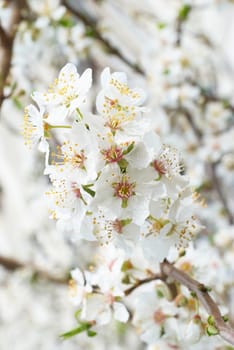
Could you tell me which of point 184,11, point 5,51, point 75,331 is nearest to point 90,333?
point 75,331

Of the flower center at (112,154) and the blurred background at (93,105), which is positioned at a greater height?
the flower center at (112,154)

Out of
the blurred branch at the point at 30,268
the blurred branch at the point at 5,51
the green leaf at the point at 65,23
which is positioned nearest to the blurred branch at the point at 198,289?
the blurred branch at the point at 5,51

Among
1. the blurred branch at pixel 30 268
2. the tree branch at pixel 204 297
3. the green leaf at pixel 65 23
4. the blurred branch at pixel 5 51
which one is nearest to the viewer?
the tree branch at pixel 204 297

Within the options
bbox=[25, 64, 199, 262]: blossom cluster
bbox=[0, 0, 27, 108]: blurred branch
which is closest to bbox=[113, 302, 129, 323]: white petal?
bbox=[25, 64, 199, 262]: blossom cluster

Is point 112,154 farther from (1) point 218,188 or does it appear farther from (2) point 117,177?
(1) point 218,188

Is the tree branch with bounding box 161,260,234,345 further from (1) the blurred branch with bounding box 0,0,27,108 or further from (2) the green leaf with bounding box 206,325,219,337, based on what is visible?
(1) the blurred branch with bounding box 0,0,27,108

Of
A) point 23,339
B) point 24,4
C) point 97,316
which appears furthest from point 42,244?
point 97,316

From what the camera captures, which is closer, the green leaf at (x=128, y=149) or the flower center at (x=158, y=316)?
the green leaf at (x=128, y=149)

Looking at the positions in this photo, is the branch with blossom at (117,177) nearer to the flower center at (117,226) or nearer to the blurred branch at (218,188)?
the flower center at (117,226)

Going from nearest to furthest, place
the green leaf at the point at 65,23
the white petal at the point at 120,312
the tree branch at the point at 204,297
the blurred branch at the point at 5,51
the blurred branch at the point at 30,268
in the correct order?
the tree branch at the point at 204,297 → the white petal at the point at 120,312 → the blurred branch at the point at 5,51 → the green leaf at the point at 65,23 → the blurred branch at the point at 30,268
